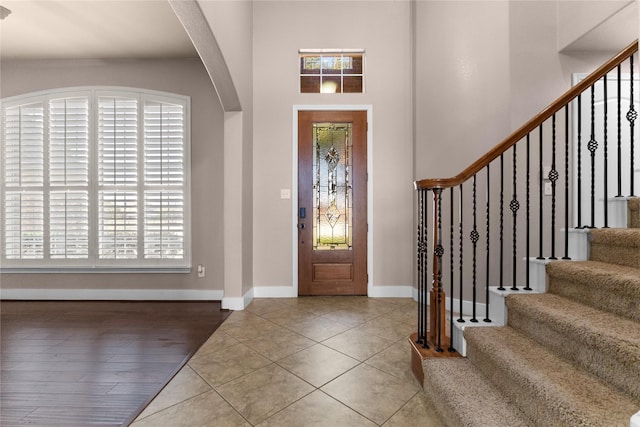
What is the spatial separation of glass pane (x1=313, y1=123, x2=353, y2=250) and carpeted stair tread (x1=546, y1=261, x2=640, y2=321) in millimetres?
2261

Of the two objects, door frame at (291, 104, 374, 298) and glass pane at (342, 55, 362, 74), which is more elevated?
glass pane at (342, 55, 362, 74)

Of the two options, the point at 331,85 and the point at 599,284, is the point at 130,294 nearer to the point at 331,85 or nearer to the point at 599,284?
the point at 331,85

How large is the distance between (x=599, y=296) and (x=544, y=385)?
70 cm

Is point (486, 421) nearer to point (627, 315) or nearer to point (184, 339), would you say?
point (627, 315)

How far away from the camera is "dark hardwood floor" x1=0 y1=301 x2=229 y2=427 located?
1.68 meters

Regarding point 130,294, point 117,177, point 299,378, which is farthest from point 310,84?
point 130,294

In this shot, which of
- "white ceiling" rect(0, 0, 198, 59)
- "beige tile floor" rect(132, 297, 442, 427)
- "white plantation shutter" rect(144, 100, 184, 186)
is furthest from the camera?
"white plantation shutter" rect(144, 100, 184, 186)

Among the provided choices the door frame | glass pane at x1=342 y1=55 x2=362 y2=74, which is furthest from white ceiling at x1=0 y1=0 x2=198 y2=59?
glass pane at x1=342 y1=55 x2=362 y2=74

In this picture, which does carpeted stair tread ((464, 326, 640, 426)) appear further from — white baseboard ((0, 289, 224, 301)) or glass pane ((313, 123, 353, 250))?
white baseboard ((0, 289, 224, 301))

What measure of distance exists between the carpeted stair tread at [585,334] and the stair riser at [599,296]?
0.04 meters

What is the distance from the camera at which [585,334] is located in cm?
128

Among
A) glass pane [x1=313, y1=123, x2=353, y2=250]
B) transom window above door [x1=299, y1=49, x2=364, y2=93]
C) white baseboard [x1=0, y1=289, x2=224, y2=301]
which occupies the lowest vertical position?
white baseboard [x1=0, y1=289, x2=224, y2=301]

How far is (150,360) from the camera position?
7.21 ft

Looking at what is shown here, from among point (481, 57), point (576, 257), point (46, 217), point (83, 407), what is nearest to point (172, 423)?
point (83, 407)
